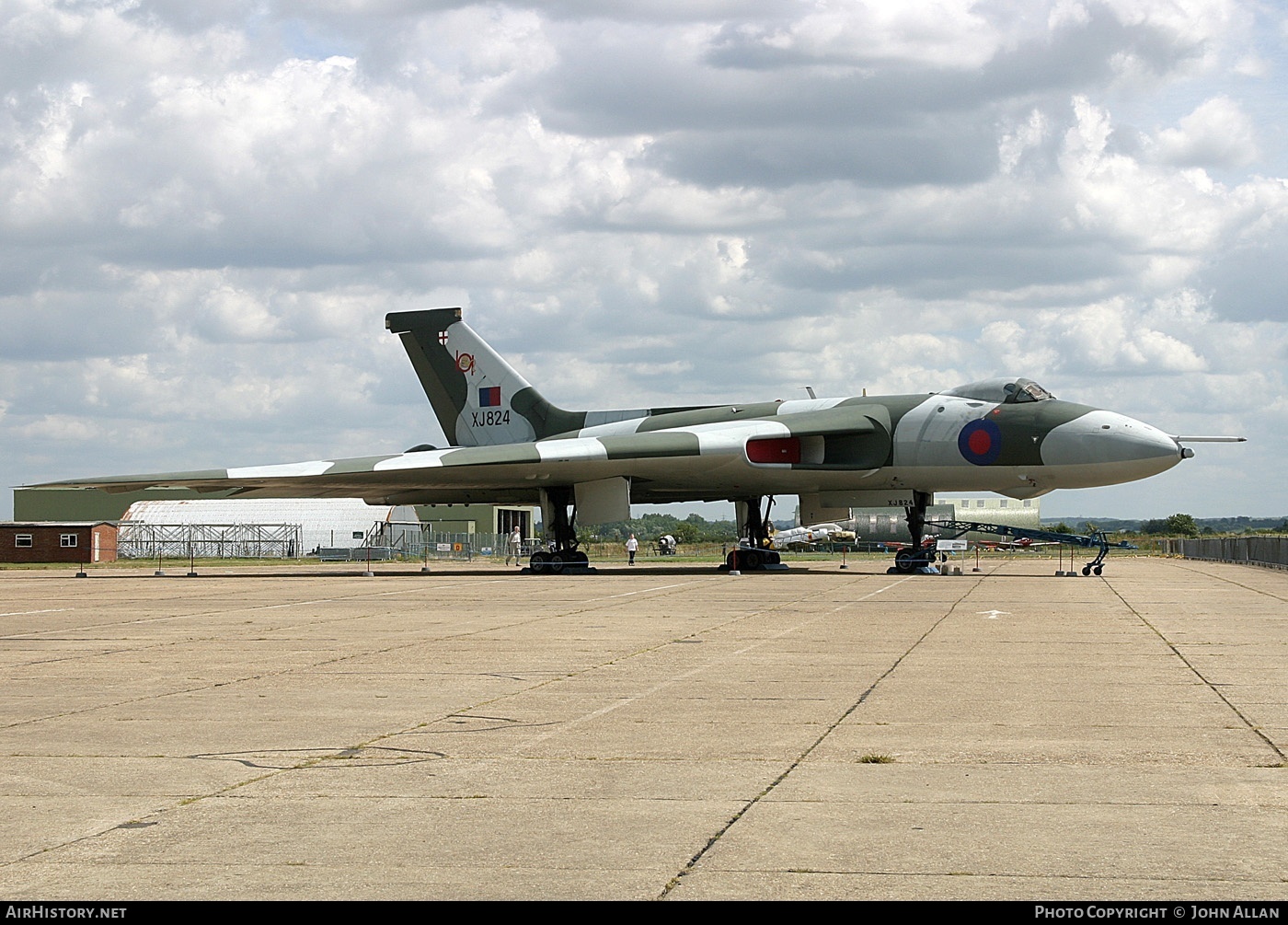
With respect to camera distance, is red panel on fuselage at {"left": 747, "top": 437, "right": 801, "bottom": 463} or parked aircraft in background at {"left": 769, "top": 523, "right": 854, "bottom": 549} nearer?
red panel on fuselage at {"left": 747, "top": 437, "right": 801, "bottom": 463}

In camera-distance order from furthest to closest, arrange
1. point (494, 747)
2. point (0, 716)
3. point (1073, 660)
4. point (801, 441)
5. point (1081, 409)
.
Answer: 1. point (801, 441)
2. point (1081, 409)
3. point (1073, 660)
4. point (0, 716)
5. point (494, 747)

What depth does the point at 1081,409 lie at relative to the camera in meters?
25.6

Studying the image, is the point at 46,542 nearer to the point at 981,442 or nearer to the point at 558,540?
the point at 558,540

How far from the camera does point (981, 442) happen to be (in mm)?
26062

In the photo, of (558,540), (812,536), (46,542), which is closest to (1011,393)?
(558,540)

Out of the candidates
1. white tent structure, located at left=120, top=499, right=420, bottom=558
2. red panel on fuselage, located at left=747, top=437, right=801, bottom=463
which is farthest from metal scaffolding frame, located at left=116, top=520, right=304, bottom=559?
red panel on fuselage, located at left=747, top=437, right=801, bottom=463

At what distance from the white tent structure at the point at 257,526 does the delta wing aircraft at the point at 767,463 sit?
135 ft

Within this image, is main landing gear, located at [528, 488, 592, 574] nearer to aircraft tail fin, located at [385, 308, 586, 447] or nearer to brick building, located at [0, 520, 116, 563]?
aircraft tail fin, located at [385, 308, 586, 447]

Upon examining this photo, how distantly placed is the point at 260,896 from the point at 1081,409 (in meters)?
23.5

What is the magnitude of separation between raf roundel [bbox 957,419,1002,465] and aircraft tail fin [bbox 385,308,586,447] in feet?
→ 34.2

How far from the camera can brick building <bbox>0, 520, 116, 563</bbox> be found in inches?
2082

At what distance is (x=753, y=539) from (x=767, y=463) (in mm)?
4463

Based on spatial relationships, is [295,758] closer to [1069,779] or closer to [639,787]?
[639,787]
